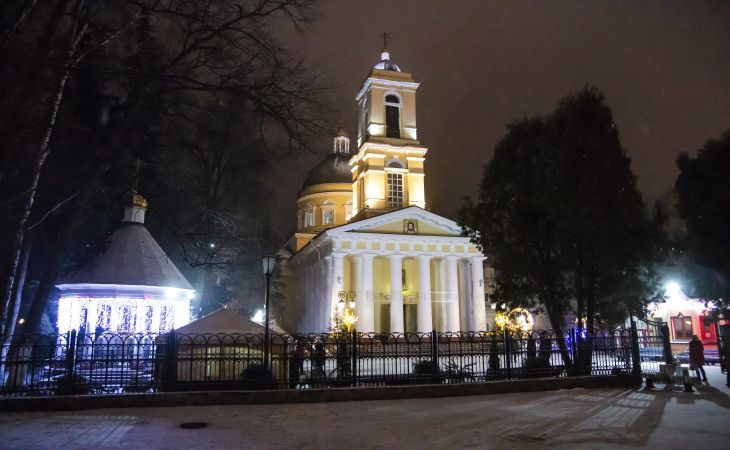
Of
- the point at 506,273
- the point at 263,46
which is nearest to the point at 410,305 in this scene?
the point at 506,273

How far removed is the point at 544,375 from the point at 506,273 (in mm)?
3551

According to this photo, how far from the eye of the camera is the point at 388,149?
1564 inches

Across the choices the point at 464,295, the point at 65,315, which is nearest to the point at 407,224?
the point at 464,295

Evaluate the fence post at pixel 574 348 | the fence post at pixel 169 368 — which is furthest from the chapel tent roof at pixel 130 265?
the fence post at pixel 574 348

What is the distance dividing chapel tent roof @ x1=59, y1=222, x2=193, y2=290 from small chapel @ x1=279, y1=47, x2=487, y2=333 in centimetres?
1419

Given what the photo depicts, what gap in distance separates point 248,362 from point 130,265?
21.1 ft

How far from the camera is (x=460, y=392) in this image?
12.9 meters

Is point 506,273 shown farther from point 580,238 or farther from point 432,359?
point 432,359

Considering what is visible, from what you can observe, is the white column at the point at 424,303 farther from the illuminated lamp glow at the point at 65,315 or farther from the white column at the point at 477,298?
the illuminated lamp glow at the point at 65,315

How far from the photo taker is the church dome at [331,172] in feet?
170

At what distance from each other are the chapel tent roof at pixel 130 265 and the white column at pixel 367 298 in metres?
17.7

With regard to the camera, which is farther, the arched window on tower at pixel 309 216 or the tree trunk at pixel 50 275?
the arched window on tower at pixel 309 216

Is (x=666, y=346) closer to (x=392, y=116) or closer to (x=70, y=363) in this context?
(x=70, y=363)

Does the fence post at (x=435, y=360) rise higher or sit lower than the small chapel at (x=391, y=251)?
lower
